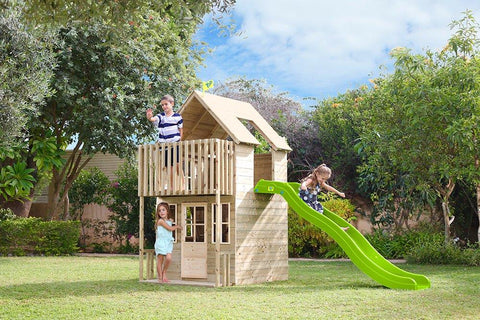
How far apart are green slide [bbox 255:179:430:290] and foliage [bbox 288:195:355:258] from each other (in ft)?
24.0

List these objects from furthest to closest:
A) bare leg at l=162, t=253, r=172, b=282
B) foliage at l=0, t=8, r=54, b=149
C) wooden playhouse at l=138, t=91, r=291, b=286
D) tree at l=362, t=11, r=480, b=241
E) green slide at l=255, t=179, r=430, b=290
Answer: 1. foliage at l=0, t=8, r=54, b=149
2. tree at l=362, t=11, r=480, b=241
3. bare leg at l=162, t=253, r=172, b=282
4. wooden playhouse at l=138, t=91, r=291, b=286
5. green slide at l=255, t=179, r=430, b=290

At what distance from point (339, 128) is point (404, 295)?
14135mm

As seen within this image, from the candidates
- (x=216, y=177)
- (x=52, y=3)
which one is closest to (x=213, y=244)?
(x=216, y=177)

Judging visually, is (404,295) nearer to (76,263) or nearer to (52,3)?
(52,3)

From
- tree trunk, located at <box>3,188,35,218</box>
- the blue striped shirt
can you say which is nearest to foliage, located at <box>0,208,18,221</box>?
tree trunk, located at <box>3,188,35,218</box>

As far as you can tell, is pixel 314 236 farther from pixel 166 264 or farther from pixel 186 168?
pixel 186 168

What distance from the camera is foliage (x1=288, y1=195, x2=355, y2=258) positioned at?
65.3ft

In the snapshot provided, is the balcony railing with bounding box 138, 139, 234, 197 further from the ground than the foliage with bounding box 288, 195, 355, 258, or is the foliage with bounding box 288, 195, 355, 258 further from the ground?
the balcony railing with bounding box 138, 139, 234, 197

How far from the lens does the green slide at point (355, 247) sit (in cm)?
1105

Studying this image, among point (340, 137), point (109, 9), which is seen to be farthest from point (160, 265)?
point (340, 137)

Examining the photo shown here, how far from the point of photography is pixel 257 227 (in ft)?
41.1

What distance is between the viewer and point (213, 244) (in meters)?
12.2

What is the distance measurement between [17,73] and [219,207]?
881 cm

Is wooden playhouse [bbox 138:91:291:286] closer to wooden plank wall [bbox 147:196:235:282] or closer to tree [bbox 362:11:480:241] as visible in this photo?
wooden plank wall [bbox 147:196:235:282]
